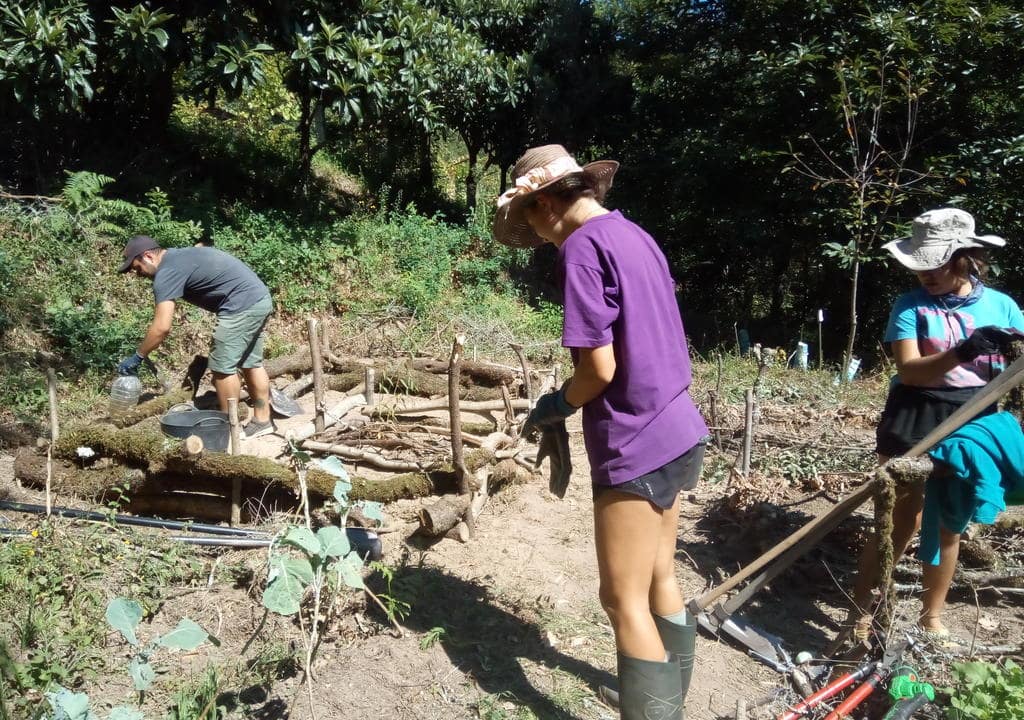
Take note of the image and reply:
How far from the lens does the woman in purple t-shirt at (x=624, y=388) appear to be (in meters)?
2.13

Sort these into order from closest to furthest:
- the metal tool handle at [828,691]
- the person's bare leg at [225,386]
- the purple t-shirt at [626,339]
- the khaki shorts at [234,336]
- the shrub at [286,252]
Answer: the purple t-shirt at [626,339]
the metal tool handle at [828,691]
the khaki shorts at [234,336]
the person's bare leg at [225,386]
the shrub at [286,252]

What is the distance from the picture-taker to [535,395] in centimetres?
623

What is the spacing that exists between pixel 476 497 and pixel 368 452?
106 centimetres

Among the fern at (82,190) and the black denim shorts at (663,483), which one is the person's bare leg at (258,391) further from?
the black denim shorts at (663,483)

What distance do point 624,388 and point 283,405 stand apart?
4.56 m

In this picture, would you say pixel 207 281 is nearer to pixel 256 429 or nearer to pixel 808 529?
pixel 256 429

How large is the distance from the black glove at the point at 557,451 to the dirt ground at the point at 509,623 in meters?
0.82

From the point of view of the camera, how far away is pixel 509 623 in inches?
130

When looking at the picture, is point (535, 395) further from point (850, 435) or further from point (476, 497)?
point (850, 435)

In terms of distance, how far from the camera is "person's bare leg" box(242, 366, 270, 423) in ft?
18.8

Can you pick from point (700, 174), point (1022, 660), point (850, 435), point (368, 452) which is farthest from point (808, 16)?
point (1022, 660)

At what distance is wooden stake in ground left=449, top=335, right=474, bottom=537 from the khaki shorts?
201 centimetres

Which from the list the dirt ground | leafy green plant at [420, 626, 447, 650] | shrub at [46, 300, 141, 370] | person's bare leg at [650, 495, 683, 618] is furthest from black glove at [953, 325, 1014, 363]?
shrub at [46, 300, 141, 370]

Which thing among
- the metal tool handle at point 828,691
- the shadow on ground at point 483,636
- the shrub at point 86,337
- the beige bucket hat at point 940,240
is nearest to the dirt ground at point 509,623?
the shadow on ground at point 483,636
